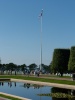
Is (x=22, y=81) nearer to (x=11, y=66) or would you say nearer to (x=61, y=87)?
(x=61, y=87)

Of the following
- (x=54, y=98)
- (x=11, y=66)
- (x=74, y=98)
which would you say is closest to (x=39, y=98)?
(x=54, y=98)

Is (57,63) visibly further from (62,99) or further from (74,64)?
(62,99)

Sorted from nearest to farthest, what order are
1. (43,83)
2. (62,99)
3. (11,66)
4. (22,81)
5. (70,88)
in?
(62,99) < (70,88) < (43,83) < (22,81) < (11,66)

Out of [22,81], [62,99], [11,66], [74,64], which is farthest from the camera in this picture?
[11,66]

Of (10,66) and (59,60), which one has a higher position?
(59,60)

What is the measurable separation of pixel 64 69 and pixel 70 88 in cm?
2957

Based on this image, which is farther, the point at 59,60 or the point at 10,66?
the point at 10,66

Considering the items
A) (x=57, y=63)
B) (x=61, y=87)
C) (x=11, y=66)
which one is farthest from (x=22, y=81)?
(x=11, y=66)

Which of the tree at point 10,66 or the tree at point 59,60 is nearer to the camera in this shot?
the tree at point 59,60

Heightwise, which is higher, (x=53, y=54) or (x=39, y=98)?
(x=53, y=54)

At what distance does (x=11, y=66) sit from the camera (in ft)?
394

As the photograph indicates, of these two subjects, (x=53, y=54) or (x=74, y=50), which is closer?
(x=74, y=50)

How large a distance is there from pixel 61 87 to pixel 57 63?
90.3ft

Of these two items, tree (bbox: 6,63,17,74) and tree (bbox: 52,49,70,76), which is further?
tree (bbox: 6,63,17,74)
